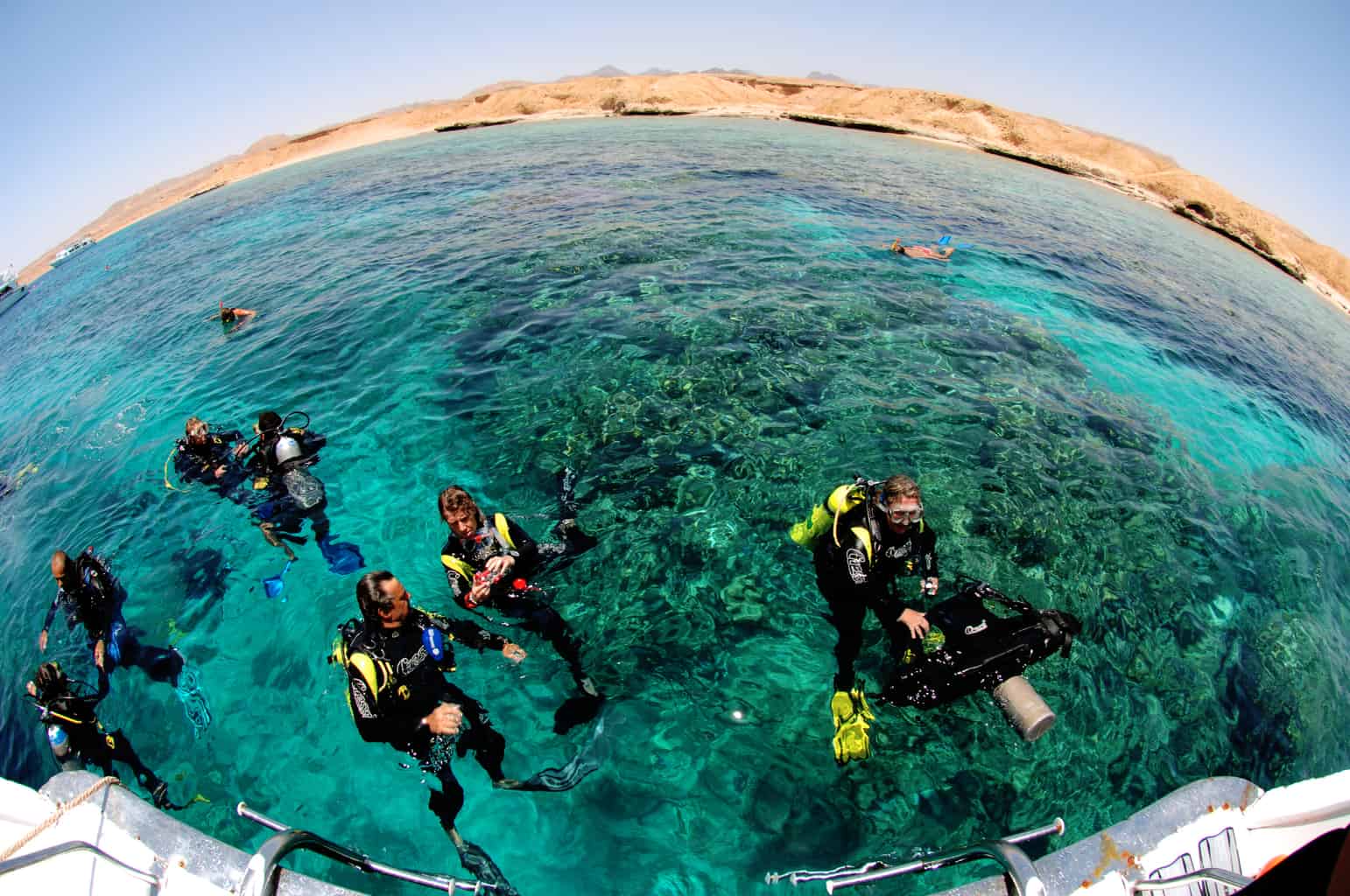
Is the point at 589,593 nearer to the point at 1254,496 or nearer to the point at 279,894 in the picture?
the point at 279,894

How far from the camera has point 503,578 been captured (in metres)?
5.04

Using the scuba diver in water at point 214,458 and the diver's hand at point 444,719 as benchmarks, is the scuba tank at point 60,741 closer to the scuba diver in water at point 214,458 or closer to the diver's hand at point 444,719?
the diver's hand at point 444,719

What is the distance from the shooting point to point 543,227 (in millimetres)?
19203

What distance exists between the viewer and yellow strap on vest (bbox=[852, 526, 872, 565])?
4602 millimetres

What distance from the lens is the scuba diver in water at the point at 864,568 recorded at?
15.0ft

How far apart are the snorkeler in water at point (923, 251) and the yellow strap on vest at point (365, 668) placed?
18.2 metres

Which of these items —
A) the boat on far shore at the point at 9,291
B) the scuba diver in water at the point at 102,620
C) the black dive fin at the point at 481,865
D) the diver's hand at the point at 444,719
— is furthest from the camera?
the boat on far shore at the point at 9,291

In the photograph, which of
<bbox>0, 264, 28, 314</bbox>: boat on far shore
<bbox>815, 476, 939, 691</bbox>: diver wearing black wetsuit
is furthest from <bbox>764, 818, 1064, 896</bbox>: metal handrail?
<bbox>0, 264, 28, 314</bbox>: boat on far shore

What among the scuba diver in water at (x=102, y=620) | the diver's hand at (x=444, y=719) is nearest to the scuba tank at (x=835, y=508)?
the diver's hand at (x=444, y=719)

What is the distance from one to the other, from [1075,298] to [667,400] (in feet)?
51.4

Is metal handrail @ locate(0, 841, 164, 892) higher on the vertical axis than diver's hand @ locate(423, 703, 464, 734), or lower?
higher

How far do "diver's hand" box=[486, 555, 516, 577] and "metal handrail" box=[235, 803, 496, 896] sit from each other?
2.28 meters

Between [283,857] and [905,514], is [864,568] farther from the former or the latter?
[283,857]

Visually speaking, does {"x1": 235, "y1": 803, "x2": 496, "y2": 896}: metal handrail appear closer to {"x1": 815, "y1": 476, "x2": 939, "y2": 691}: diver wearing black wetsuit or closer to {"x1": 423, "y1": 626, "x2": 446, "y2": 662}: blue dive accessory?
{"x1": 423, "y1": 626, "x2": 446, "y2": 662}: blue dive accessory
